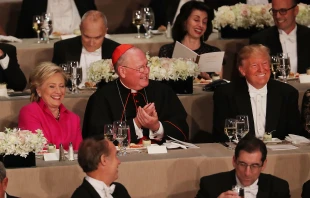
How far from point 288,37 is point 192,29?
0.88 metres

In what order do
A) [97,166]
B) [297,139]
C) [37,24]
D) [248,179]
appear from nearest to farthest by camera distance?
1. [97,166]
2. [248,179]
3. [297,139]
4. [37,24]

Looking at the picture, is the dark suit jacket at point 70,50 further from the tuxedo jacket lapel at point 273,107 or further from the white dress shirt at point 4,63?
the tuxedo jacket lapel at point 273,107

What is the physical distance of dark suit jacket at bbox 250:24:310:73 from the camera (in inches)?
351

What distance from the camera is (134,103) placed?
24.2ft

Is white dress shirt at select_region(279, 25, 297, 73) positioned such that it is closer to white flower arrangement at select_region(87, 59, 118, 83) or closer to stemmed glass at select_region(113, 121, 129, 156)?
white flower arrangement at select_region(87, 59, 118, 83)

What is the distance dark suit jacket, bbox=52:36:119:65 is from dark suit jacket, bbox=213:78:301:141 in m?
1.59

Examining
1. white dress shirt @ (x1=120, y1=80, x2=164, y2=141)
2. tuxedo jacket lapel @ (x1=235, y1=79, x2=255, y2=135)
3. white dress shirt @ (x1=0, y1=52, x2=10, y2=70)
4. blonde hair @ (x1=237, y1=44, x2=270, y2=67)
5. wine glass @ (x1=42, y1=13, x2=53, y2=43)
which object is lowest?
white dress shirt @ (x1=120, y1=80, x2=164, y2=141)

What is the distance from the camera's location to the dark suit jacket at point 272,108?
734cm

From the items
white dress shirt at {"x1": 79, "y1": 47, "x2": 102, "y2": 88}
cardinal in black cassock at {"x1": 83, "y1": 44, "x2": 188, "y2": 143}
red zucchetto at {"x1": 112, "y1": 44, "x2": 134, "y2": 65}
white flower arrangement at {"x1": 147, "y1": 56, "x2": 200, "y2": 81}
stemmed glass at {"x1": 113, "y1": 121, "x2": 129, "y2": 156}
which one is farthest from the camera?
white dress shirt at {"x1": 79, "y1": 47, "x2": 102, "y2": 88}

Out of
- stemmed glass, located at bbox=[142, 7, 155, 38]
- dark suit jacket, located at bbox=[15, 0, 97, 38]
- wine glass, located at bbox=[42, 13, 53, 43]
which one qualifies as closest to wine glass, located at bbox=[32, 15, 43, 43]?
wine glass, located at bbox=[42, 13, 53, 43]

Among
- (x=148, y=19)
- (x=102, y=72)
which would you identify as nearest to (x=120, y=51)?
(x=102, y=72)

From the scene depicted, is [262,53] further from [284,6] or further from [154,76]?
[284,6]

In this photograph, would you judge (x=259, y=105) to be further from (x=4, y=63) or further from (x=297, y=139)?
(x=4, y=63)

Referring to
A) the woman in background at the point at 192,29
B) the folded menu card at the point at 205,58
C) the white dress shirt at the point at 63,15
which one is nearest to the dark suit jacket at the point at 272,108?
the folded menu card at the point at 205,58
